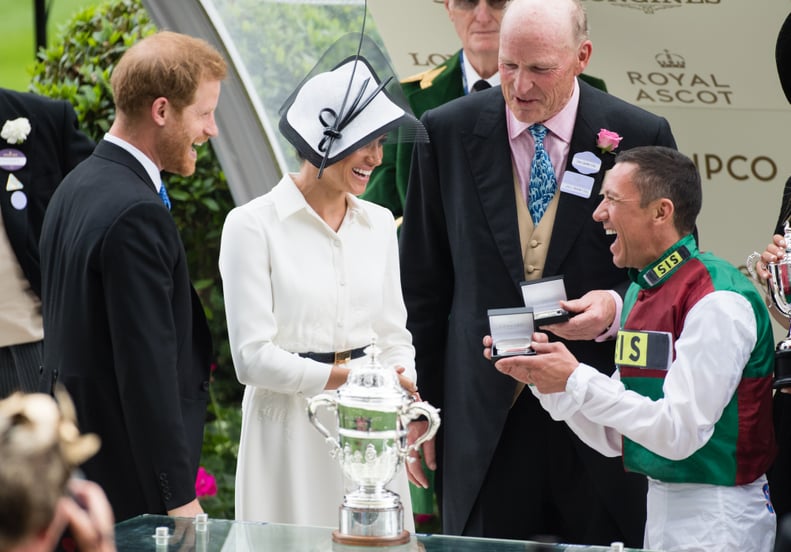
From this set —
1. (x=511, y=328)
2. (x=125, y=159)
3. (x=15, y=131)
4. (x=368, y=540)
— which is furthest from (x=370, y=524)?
(x=15, y=131)

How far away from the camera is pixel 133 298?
9.79ft

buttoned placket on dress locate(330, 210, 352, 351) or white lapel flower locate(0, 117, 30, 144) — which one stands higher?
white lapel flower locate(0, 117, 30, 144)

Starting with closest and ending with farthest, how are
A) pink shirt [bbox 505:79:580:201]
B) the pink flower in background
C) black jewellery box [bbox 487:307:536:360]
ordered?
black jewellery box [bbox 487:307:536:360] → pink shirt [bbox 505:79:580:201] → the pink flower in background

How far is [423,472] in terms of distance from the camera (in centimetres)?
397

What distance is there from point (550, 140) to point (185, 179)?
123 inches

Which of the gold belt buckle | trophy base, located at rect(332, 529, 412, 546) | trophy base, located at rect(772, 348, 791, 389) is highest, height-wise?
trophy base, located at rect(772, 348, 791, 389)

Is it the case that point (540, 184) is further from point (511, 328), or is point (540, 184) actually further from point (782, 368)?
point (782, 368)

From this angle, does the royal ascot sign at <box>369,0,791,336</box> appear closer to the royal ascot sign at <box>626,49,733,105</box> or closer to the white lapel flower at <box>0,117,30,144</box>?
the royal ascot sign at <box>626,49,733,105</box>

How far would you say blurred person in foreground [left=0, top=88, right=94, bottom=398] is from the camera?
4215 mm

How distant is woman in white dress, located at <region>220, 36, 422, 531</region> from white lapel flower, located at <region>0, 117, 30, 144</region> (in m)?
1.09

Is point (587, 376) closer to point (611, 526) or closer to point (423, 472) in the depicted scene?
point (611, 526)

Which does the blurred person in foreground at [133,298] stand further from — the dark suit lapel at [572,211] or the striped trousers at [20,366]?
the striped trousers at [20,366]

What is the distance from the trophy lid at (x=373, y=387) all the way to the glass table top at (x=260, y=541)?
11.2 inches

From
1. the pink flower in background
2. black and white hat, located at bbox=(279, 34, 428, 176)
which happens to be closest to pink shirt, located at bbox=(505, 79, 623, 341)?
black and white hat, located at bbox=(279, 34, 428, 176)
